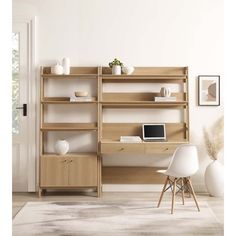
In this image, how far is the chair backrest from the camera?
4103mm

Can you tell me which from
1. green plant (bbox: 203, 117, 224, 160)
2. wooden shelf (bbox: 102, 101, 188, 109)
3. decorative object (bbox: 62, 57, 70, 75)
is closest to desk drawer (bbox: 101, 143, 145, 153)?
wooden shelf (bbox: 102, 101, 188, 109)

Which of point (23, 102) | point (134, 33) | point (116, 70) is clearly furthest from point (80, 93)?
point (134, 33)

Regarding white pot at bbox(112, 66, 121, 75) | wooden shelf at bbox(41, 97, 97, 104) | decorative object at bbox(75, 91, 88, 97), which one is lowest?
wooden shelf at bbox(41, 97, 97, 104)

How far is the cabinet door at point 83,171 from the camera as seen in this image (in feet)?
16.2

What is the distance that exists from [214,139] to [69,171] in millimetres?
1908

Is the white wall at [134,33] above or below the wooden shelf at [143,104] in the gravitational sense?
above

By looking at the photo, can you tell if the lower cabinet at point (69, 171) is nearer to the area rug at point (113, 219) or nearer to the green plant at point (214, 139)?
the area rug at point (113, 219)

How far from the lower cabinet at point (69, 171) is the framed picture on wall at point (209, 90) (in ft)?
5.33

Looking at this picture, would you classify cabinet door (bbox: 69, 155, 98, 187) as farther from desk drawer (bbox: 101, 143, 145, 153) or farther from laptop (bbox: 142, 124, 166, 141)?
laptop (bbox: 142, 124, 166, 141)

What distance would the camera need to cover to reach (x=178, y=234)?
3.39 metres

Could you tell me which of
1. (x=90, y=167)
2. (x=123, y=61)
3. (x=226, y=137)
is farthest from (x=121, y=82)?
(x=226, y=137)

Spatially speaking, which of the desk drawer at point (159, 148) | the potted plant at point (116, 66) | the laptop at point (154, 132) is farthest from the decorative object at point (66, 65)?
the desk drawer at point (159, 148)

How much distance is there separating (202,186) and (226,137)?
14.3ft

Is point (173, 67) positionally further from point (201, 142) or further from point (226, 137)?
point (226, 137)
